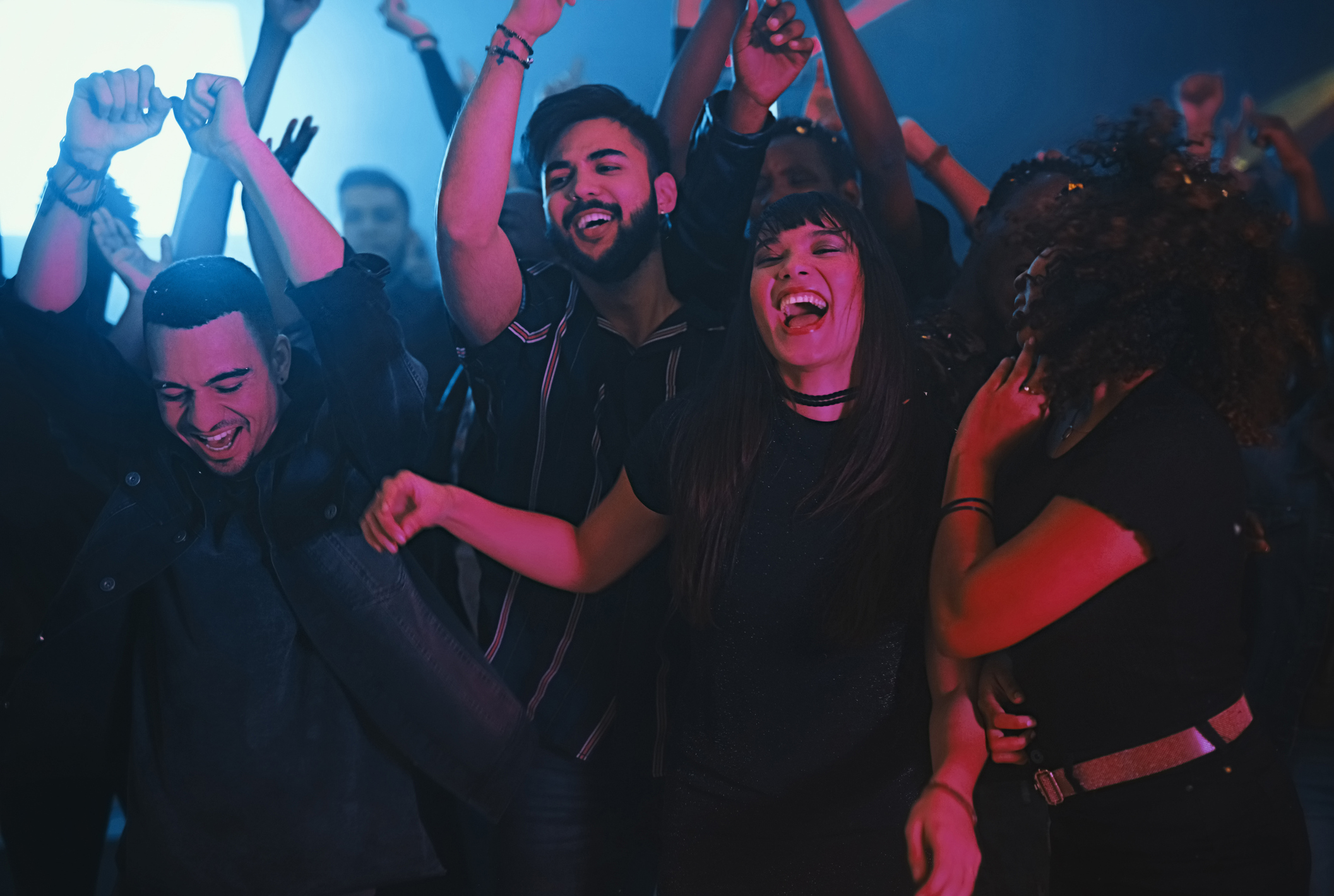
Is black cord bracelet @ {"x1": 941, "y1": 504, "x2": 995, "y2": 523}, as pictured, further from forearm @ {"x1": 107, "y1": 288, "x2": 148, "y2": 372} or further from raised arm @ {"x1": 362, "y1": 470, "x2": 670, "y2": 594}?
forearm @ {"x1": 107, "y1": 288, "x2": 148, "y2": 372}

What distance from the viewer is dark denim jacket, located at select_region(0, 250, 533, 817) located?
1.56 meters

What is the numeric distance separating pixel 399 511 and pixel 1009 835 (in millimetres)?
1179

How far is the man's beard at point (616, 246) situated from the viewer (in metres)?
1.53

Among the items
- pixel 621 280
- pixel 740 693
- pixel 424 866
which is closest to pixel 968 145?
pixel 621 280

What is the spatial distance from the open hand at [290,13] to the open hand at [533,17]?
0.40 meters

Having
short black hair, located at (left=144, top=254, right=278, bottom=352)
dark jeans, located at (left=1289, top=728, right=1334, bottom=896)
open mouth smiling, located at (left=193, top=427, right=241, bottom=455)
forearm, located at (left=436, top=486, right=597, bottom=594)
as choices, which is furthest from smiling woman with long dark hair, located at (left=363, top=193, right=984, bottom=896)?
dark jeans, located at (left=1289, top=728, right=1334, bottom=896)

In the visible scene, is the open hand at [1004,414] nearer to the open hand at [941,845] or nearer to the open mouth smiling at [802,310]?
the open mouth smiling at [802,310]

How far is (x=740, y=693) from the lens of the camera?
1.41m

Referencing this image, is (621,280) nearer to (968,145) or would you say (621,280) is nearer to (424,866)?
(968,145)

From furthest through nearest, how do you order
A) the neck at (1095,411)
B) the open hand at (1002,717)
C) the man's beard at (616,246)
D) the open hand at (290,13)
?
the open hand at (290,13), the man's beard at (616,246), the open hand at (1002,717), the neck at (1095,411)

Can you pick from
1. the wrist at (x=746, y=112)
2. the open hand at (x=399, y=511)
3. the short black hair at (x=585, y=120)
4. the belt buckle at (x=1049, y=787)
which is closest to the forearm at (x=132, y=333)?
the open hand at (x=399, y=511)

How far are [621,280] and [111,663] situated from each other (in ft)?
3.79

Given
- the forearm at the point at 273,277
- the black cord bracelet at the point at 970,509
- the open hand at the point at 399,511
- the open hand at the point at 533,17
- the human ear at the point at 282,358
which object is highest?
the open hand at the point at 533,17

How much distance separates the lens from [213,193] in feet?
5.25
